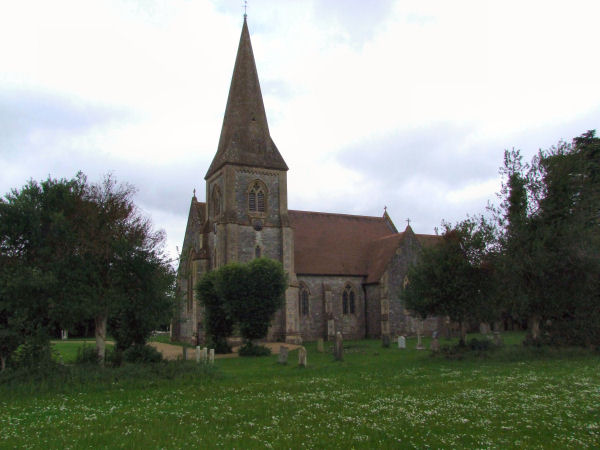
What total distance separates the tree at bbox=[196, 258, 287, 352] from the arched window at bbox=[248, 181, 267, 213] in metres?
9.02

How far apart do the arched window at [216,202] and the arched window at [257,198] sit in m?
2.49

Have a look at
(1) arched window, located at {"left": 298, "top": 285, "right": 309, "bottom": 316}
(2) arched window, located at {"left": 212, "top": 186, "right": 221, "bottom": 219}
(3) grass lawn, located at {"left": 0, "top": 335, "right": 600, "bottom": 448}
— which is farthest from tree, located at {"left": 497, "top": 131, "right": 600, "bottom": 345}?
(2) arched window, located at {"left": 212, "top": 186, "right": 221, "bottom": 219}

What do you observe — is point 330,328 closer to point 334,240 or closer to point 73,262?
point 334,240

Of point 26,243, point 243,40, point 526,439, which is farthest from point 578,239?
point 243,40

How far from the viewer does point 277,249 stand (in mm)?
37969

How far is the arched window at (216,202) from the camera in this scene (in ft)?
128

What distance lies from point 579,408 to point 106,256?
575 inches

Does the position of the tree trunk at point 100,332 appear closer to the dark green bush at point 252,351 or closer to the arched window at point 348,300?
the dark green bush at point 252,351

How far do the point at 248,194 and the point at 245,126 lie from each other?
217 inches

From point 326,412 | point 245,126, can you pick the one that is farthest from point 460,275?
point 245,126

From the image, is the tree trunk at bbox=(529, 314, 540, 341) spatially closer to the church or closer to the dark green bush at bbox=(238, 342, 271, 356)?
the church

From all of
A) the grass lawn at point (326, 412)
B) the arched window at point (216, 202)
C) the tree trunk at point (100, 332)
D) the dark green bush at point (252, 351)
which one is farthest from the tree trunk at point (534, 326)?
the arched window at point (216, 202)

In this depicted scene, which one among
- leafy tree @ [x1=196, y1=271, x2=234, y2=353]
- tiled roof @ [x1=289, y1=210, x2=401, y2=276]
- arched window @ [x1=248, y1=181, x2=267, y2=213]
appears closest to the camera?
leafy tree @ [x1=196, y1=271, x2=234, y2=353]

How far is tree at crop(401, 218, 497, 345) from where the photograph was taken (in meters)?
22.7
